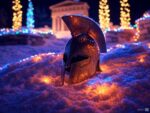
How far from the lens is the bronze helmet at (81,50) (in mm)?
8133

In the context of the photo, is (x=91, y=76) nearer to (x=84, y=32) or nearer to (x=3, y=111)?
(x=84, y=32)

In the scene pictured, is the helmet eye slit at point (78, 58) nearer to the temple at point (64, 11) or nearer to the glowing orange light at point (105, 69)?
the glowing orange light at point (105, 69)

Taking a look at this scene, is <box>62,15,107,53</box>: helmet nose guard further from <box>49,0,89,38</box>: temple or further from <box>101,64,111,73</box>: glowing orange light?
<box>49,0,89,38</box>: temple

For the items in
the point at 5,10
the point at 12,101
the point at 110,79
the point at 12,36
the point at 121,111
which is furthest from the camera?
the point at 5,10

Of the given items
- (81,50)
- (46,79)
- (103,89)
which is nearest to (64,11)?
(46,79)

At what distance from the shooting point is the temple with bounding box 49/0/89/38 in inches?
1209

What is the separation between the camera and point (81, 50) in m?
8.24

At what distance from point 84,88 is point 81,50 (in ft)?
3.92

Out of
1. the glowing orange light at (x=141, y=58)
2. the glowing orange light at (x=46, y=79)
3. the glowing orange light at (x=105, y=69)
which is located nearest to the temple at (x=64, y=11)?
the glowing orange light at (x=141, y=58)

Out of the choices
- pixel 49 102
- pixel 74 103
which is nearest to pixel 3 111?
pixel 49 102

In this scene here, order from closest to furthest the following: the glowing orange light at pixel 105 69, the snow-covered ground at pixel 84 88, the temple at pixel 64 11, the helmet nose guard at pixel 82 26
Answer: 1. the snow-covered ground at pixel 84 88
2. the helmet nose guard at pixel 82 26
3. the glowing orange light at pixel 105 69
4. the temple at pixel 64 11

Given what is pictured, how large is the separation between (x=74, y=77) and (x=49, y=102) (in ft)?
4.68

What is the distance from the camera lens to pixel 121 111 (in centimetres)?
617

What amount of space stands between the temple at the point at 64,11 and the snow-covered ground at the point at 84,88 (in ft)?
68.6
